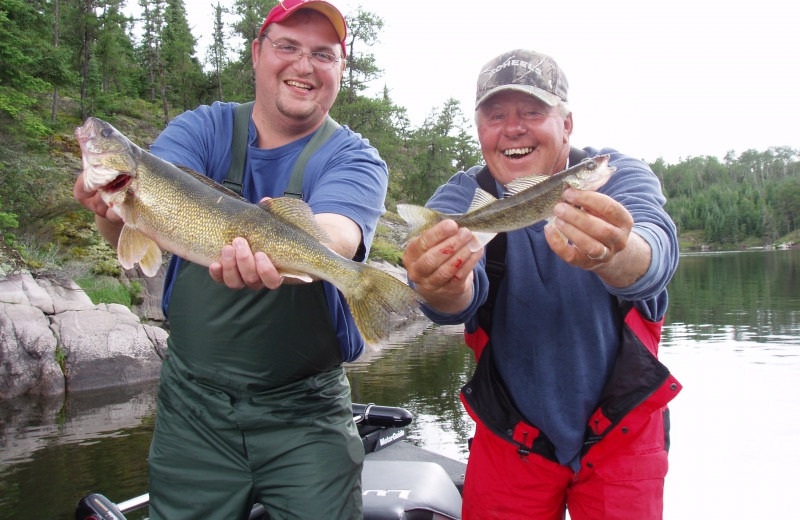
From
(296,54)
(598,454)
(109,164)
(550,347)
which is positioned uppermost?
(296,54)

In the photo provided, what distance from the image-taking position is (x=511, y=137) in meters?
3.48

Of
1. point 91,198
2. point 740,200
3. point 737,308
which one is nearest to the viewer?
point 91,198

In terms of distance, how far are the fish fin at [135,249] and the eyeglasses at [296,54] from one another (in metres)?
1.39

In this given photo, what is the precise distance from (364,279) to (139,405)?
1201cm

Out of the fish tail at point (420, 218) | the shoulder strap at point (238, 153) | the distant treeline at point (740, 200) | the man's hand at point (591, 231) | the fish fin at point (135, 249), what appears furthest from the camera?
the distant treeline at point (740, 200)

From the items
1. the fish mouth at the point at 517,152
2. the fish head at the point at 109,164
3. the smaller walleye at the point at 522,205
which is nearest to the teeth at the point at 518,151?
the fish mouth at the point at 517,152

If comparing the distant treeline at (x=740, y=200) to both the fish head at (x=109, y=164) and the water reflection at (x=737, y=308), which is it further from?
the fish head at (x=109, y=164)

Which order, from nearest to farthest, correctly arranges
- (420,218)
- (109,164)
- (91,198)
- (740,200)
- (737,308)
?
(420,218) → (109,164) → (91,198) → (737,308) → (740,200)

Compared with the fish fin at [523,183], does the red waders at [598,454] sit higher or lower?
lower

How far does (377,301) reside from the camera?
3.07 meters

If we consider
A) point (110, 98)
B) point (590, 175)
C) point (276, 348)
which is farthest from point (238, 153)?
point (110, 98)

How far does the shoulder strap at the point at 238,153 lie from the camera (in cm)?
374

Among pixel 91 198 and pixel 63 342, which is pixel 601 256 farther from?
pixel 63 342

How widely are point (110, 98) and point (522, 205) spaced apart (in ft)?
147
